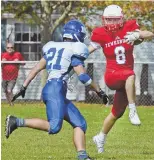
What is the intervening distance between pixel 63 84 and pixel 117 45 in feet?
Result: 5.02

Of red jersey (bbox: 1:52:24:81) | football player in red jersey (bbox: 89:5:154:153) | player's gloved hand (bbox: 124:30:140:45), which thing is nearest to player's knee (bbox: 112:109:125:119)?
football player in red jersey (bbox: 89:5:154:153)

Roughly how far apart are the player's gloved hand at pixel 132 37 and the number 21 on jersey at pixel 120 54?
21 cm

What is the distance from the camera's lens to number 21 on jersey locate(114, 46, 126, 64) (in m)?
10.9

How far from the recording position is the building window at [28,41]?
27.2 m

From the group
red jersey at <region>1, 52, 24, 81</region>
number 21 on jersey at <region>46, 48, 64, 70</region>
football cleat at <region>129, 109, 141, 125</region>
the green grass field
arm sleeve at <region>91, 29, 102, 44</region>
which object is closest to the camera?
number 21 on jersey at <region>46, 48, 64, 70</region>

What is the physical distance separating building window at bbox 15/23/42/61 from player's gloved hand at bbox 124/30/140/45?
54.0 feet

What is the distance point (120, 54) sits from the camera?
36.0ft

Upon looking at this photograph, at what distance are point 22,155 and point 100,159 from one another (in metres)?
1.08

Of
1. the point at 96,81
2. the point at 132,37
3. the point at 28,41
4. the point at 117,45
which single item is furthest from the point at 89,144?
the point at 28,41

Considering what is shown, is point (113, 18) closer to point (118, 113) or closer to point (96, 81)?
point (118, 113)

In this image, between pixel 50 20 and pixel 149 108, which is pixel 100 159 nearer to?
pixel 149 108

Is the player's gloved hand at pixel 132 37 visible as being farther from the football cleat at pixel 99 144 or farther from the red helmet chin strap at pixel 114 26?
the football cleat at pixel 99 144

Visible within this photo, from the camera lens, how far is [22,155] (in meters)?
10.4

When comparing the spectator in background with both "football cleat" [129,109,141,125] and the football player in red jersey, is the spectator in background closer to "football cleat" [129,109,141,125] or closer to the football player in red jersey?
the football player in red jersey
